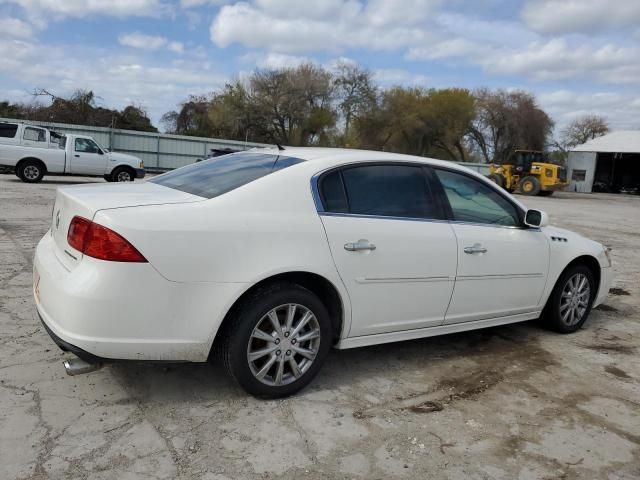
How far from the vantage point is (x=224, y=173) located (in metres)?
3.67

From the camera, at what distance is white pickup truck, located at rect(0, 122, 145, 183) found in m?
16.2

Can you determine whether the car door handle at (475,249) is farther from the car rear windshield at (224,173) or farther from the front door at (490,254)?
the car rear windshield at (224,173)

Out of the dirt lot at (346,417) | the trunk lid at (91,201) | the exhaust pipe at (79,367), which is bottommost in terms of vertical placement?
the dirt lot at (346,417)

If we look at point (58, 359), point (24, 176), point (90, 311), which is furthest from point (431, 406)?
point (24, 176)

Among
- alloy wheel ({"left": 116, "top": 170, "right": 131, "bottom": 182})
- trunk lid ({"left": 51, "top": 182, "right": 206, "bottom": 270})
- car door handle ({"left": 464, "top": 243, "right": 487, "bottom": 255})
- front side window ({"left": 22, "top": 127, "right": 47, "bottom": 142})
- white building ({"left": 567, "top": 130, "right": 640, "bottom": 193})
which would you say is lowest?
alloy wheel ({"left": 116, "top": 170, "right": 131, "bottom": 182})

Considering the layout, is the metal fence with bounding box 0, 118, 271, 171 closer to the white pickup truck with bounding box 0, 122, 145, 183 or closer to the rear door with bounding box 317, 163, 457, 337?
the white pickup truck with bounding box 0, 122, 145, 183

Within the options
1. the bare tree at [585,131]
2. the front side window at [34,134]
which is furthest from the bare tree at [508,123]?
the front side window at [34,134]

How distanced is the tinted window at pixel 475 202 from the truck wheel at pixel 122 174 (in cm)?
1583

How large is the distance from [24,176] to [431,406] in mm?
16342

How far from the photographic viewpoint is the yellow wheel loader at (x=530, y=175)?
28297 mm

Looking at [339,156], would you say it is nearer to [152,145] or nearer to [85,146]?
[85,146]

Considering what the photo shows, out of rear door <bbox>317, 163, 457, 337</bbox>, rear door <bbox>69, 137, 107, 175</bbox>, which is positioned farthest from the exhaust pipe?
rear door <bbox>69, 137, 107, 175</bbox>

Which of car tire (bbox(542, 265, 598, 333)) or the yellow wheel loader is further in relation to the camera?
the yellow wheel loader

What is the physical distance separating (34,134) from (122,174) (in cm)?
282
